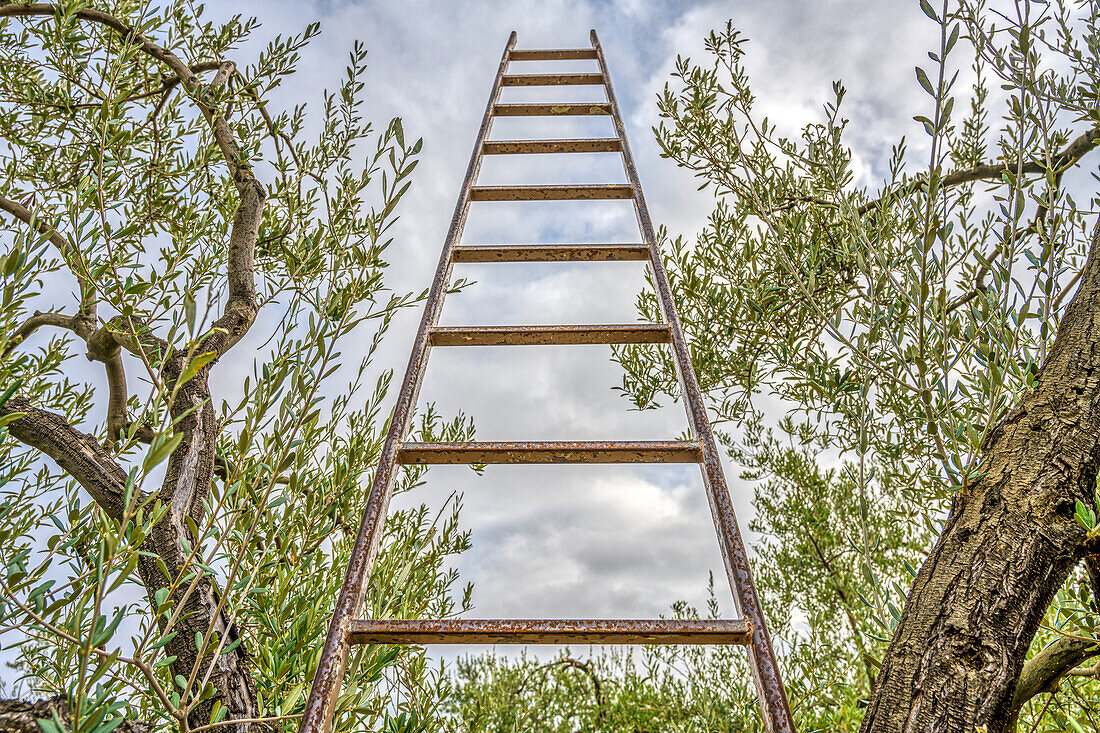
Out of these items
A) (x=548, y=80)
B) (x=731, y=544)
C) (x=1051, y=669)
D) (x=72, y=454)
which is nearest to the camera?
(x=731, y=544)

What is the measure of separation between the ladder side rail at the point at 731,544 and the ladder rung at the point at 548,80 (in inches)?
69.1

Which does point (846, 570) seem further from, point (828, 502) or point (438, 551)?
point (438, 551)

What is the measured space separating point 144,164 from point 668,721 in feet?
16.1

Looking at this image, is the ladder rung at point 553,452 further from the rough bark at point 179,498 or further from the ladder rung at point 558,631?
the rough bark at point 179,498

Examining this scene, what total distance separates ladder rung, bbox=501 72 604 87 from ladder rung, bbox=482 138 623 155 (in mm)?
836

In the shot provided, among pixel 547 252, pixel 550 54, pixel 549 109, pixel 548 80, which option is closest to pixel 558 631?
pixel 547 252

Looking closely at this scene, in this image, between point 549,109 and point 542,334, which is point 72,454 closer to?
point 542,334

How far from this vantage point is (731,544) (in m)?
1.55

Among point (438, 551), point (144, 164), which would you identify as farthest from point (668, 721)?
point (144, 164)

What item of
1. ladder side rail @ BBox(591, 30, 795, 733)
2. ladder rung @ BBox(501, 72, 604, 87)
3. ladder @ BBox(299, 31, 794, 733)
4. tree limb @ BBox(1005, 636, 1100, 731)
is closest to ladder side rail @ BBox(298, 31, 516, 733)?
ladder @ BBox(299, 31, 794, 733)

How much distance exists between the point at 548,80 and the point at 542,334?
88.9 inches

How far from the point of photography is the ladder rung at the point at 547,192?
2.89m

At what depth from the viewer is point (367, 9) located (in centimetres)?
420

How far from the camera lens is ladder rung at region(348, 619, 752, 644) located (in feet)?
4.50
